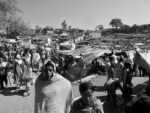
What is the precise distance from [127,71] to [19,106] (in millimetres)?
3372

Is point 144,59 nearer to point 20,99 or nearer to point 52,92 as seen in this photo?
point 20,99

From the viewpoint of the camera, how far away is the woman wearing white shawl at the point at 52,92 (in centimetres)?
434

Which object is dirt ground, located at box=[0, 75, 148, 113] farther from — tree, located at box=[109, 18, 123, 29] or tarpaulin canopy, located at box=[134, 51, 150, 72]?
tree, located at box=[109, 18, 123, 29]

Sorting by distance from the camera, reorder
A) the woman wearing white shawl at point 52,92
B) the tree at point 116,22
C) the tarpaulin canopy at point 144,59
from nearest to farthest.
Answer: the woman wearing white shawl at point 52,92, the tarpaulin canopy at point 144,59, the tree at point 116,22

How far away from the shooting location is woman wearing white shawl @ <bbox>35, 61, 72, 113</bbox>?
4.34 m

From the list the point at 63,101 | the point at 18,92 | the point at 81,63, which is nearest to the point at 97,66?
the point at 81,63

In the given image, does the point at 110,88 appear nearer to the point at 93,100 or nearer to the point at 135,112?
the point at 93,100

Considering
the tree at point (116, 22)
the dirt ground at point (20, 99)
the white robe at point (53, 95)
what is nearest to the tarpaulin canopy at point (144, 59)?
the dirt ground at point (20, 99)

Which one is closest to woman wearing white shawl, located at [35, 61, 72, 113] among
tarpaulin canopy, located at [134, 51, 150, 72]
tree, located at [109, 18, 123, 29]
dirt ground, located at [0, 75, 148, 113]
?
dirt ground, located at [0, 75, 148, 113]

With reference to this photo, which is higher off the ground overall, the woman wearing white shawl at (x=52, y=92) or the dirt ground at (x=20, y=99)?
the woman wearing white shawl at (x=52, y=92)

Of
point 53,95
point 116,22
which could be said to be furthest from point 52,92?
point 116,22

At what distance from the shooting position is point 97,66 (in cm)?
1614

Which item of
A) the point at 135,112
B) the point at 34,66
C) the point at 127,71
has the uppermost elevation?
the point at 135,112

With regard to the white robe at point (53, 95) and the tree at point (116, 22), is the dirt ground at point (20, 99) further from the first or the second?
the tree at point (116, 22)
